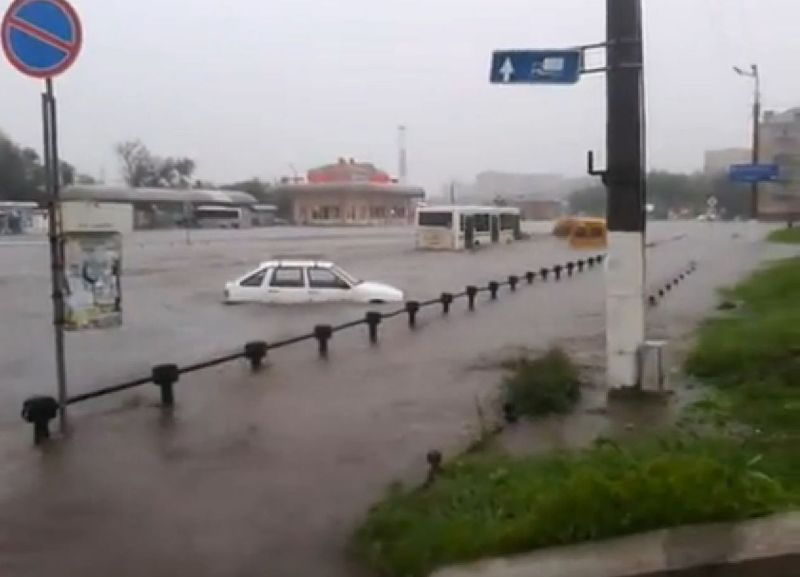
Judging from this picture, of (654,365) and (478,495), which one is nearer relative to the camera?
(478,495)

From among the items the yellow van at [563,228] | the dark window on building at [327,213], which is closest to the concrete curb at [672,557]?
the yellow van at [563,228]

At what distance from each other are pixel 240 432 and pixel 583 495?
525 centimetres

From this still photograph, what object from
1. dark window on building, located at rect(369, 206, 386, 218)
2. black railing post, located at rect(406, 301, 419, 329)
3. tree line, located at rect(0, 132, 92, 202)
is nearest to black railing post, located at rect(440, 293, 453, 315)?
black railing post, located at rect(406, 301, 419, 329)

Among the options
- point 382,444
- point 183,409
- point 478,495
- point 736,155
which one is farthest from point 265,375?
point 736,155

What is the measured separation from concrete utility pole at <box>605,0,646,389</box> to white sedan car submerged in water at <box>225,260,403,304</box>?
17.5m

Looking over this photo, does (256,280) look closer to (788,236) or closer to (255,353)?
(255,353)

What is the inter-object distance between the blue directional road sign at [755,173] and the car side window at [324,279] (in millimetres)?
22571

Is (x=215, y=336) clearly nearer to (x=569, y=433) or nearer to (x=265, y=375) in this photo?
(x=265, y=375)

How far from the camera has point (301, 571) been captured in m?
5.98

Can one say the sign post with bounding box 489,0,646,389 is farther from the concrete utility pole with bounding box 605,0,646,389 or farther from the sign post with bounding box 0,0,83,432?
the sign post with bounding box 0,0,83,432

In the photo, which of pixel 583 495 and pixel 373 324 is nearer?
pixel 583 495

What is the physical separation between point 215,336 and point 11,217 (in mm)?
64059

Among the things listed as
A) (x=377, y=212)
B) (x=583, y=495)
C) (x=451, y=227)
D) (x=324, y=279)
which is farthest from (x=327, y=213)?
(x=583, y=495)

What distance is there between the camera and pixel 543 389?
10367 mm
